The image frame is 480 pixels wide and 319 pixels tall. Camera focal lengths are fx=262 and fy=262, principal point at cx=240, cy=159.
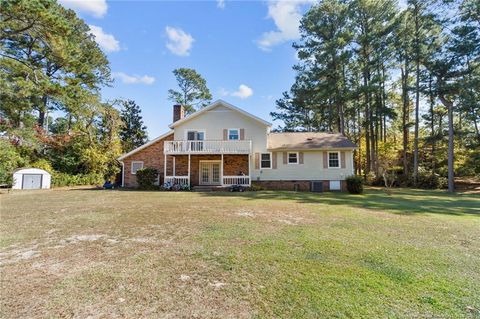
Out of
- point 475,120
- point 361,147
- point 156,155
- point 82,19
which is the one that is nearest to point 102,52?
point 82,19

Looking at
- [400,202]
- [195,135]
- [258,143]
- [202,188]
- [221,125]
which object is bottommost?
[400,202]

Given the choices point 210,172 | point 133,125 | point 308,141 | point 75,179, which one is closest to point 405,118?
point 308,141

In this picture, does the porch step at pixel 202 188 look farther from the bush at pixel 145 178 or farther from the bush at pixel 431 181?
the bush at pixel 431 181

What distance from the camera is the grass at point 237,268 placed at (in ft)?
9.84

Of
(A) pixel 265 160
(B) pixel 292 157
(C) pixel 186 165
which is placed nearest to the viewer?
(B) pixel 292 157

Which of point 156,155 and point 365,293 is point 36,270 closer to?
point 365,293

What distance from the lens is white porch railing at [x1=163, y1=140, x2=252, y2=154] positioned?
18980mm

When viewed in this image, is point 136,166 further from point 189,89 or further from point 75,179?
point 189,89

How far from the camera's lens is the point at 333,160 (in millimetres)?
19609

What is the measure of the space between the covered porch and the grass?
12.2 meters

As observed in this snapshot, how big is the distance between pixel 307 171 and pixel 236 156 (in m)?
5.46

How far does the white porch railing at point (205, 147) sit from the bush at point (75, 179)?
10.9 metres

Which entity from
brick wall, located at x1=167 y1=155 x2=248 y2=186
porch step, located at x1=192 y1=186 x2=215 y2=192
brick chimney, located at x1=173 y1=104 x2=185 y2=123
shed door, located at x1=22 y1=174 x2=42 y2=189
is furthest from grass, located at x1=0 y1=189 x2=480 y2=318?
shed door, located at x1=22 y1=174 x2=42 y2=189

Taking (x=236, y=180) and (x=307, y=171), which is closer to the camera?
(x=236, y=180)
